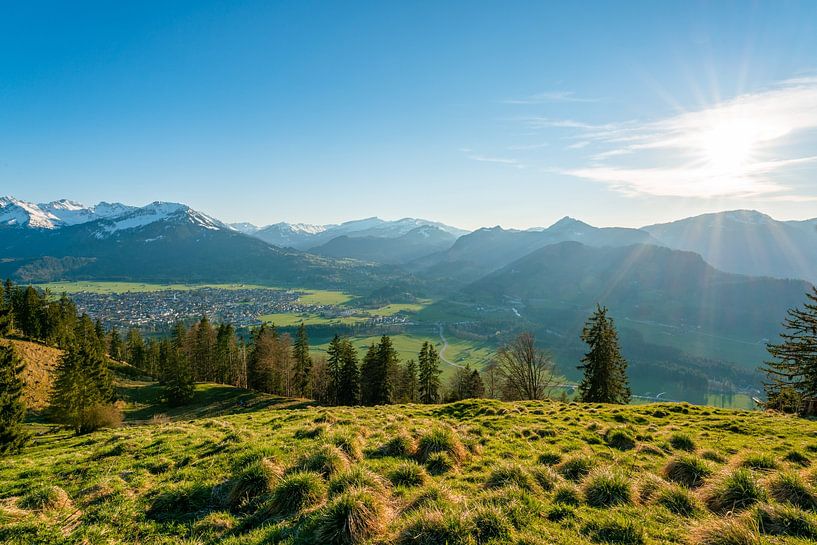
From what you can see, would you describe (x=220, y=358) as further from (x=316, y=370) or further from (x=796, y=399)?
(x=796, y=399)

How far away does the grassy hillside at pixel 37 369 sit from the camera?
4870 cm

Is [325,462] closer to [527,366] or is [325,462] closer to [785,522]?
[785,522]

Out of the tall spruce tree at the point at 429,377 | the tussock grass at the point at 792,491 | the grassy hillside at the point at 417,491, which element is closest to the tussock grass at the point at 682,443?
the grassy hillside at the point at 417,491

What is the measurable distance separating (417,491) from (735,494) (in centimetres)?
797

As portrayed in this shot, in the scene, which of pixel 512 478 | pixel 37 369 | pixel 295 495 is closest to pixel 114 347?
pixel 37 369

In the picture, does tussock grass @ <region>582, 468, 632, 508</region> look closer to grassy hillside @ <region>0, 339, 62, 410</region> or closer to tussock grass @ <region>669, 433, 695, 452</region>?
tussock grass @ <region>669, 433, 695, 452</region>

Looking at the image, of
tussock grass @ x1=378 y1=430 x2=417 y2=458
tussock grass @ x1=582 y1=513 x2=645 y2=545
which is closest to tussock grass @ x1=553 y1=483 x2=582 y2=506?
tussock grass @ x1=582 y1=513 x2=645 y2=545

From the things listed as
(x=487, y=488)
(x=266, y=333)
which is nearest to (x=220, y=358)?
(x=266, y=333)

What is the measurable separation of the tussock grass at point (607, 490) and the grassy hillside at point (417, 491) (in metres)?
0.03

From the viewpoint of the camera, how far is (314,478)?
9625 millimetres

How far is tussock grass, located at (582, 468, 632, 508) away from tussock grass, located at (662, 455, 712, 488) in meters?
2.85

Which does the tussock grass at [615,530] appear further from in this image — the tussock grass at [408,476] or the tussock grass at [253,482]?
the tussock grass at [253,482]

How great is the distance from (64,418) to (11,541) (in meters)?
44.8

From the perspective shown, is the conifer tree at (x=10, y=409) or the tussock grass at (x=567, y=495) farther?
the conifer tree at (x=10, y=409)
